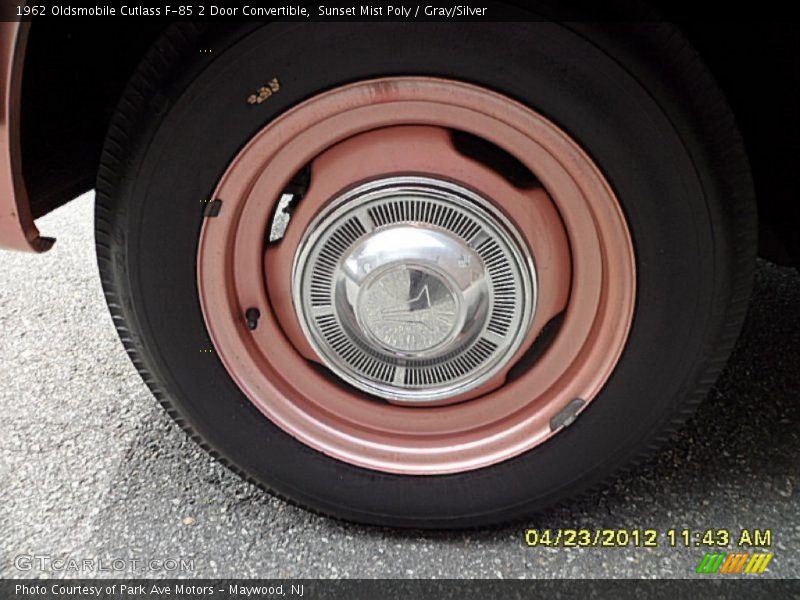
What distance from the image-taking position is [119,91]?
4.41ft

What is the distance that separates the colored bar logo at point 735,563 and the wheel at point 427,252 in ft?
0.69

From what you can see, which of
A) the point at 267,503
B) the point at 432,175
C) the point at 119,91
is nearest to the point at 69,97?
the point at 119,91

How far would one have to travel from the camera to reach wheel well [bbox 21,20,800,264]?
1.10 metres

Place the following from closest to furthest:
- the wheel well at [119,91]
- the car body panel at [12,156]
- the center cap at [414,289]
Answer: the car body panel at [12,156] → the center cap at [414,289] → the wheel well at [119,91]

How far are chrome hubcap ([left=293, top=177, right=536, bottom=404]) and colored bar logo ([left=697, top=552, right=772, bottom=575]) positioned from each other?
18.5 inches

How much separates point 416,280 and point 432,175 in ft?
0.50

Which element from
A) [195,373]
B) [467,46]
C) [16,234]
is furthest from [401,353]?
[16,234]

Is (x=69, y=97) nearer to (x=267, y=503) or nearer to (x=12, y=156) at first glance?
(x=12, y=156)

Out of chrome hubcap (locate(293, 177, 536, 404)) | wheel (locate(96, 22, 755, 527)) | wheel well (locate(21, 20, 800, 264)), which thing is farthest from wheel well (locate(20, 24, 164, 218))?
chrome hubcap (locate(293, 177, 536, 404))

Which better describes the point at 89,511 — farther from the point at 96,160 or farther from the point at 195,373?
the point at 96,160

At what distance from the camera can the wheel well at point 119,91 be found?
110 cm

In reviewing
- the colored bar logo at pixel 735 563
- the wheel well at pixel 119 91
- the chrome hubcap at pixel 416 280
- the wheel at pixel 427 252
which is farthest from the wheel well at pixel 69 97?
the colored bar logo at pixel 735 563

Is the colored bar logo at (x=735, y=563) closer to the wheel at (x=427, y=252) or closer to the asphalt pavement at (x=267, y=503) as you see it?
the asphalt pavement at (x=267, y=503)

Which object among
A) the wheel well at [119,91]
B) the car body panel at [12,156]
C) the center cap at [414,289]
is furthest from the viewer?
the wheel well at [119,91]
